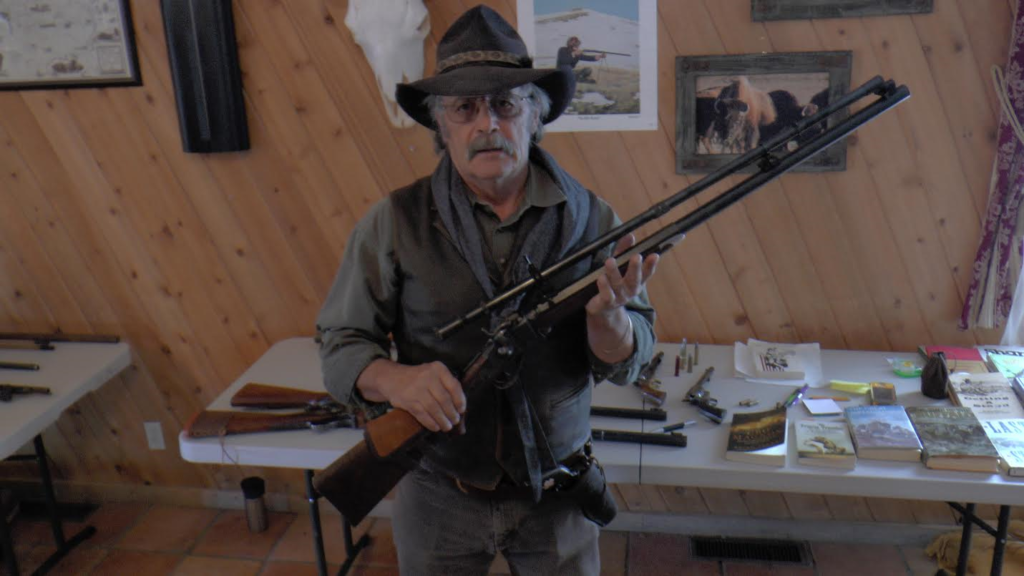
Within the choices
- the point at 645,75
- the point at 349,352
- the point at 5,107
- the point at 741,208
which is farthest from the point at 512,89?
the point at 5,107

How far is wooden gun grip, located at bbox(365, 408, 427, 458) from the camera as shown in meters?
1.44

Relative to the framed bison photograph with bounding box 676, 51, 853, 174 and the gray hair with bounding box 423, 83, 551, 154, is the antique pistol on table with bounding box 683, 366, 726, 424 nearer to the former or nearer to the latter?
the framed bison photograph with bounding box 676, 51, 853, 174

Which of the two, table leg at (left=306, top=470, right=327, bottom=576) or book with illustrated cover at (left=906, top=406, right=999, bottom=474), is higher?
book with illustrated cover at (left=906, top=406, right=999, bottom=474)

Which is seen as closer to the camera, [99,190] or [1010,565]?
[1010,565]

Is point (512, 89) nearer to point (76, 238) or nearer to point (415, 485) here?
point (415, 485)

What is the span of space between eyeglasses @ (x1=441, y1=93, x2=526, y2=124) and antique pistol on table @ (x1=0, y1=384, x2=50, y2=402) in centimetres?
166

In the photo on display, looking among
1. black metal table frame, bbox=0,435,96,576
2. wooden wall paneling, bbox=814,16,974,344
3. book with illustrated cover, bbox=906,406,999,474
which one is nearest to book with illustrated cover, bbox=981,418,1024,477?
book with illustrated cover, bbox=906,406,999,474

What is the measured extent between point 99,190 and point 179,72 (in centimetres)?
57

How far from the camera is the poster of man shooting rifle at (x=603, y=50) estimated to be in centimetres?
238

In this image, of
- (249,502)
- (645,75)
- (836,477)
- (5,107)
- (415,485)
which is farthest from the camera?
(249,502)

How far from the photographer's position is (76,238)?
2836 millimetres

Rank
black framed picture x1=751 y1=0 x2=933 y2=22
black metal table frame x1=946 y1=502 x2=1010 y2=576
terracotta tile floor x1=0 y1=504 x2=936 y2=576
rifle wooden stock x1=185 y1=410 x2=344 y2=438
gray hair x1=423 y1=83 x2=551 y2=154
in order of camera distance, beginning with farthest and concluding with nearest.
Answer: terracotta tile floor x1=0 y1=504 x2=936 y2=576
black framed picture x1=751 y1=0 x2=933 y2=22
rifle wooden stock x1=185 y1=410 x2=344 y2=438
black metal table frame x1=946 y1=502 x2=1010 y2=576
gray hair x1=423 y1=83 x2=551 y2=154

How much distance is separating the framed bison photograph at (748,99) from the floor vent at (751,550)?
122cm

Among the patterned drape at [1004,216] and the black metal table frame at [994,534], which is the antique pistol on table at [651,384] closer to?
the black metal table frame at [994,534]
